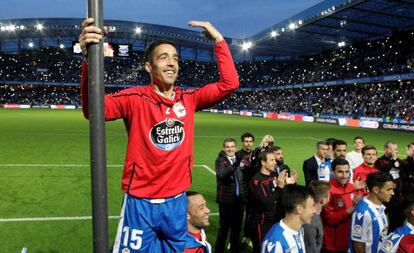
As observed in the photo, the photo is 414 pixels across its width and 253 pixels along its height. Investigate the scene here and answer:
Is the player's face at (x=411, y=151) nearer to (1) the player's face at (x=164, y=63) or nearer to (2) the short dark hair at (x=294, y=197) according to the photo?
(2) the short dark hair at (x=294, y=197)

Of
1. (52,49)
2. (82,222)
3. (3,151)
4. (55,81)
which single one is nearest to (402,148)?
(82,222)

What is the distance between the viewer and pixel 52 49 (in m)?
86.9

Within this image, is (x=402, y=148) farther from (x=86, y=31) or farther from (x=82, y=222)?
(x=86, y=31)

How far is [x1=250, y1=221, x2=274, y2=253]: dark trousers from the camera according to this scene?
549 cm

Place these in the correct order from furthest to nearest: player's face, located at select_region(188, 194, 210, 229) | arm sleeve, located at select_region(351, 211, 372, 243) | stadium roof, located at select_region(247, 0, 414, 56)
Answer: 1. stadium roof, located at select_region(247, 0, 414, 56)
2. arm sleeve, located at select_region(351, 211, 372, 243)
3. player's face, located at select_region(188, 194, 210, 229)

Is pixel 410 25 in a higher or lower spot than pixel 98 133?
higher

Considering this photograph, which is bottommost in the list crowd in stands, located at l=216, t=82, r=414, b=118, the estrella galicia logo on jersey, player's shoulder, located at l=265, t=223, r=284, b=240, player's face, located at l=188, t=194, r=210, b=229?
player's shoulder, located at l=265, t=223, r=284, b=240

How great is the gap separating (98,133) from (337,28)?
48574mm

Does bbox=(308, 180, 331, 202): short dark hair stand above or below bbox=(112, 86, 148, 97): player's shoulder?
below

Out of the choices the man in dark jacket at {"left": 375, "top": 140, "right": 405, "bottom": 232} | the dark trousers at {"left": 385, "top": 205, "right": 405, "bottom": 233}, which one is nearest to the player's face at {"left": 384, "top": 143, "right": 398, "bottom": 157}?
the man in dark jacket at {"left": 375, "top": 140, "right": 405, "bottom": 232}

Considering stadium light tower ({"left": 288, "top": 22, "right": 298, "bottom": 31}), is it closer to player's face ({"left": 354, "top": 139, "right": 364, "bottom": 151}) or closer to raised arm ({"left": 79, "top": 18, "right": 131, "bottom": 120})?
player's face ({"left": 354, "top": 139, "right": 364, "bottom": 151})

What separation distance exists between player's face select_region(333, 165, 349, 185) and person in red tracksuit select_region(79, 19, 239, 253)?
3386mm

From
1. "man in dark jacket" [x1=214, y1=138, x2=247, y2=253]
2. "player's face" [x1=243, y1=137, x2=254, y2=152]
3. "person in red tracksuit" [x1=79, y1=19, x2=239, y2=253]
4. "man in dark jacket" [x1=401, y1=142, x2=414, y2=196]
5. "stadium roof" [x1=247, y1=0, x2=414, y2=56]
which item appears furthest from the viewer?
"stadium roof" [x1=247, y1=0, x2=414, y2=56]

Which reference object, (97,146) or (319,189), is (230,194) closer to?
(319,189)
